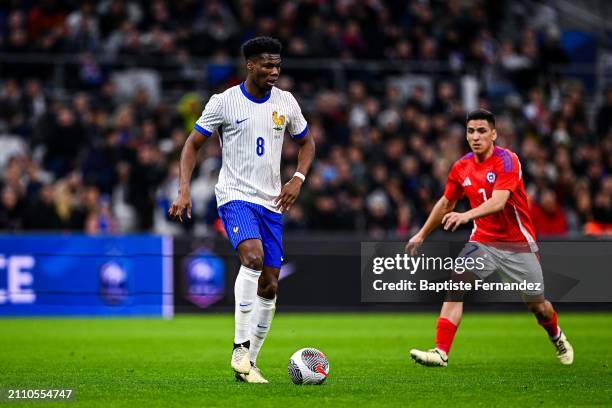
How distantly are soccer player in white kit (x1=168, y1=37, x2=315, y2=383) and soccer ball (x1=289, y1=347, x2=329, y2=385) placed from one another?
32cm

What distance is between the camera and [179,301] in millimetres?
20125

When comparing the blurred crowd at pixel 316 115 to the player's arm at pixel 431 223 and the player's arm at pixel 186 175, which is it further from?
the player's arm at pixel 186 175

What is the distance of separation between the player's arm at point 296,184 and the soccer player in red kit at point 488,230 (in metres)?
1.53

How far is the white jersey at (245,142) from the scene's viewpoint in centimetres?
979

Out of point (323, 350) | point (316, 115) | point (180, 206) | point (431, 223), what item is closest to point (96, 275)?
point (316, 115)

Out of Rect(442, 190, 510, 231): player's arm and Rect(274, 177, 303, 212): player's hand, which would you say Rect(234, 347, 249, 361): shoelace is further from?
Rect(442, 190, 510, 231): player's arm

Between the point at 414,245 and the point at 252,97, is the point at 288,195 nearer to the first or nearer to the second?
the point at 252,97

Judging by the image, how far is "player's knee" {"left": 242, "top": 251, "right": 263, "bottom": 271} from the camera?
9.48m

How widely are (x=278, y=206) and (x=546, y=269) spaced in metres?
3.60

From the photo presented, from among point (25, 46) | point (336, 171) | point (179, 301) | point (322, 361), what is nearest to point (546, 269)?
point (322, 361)

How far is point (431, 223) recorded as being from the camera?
11.2 metres

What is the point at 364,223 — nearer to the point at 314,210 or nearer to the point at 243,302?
the point at 314,210

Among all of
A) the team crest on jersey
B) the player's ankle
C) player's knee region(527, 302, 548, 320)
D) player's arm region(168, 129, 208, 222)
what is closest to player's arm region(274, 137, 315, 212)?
the team crest on jersey

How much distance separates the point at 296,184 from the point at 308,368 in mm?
1565
